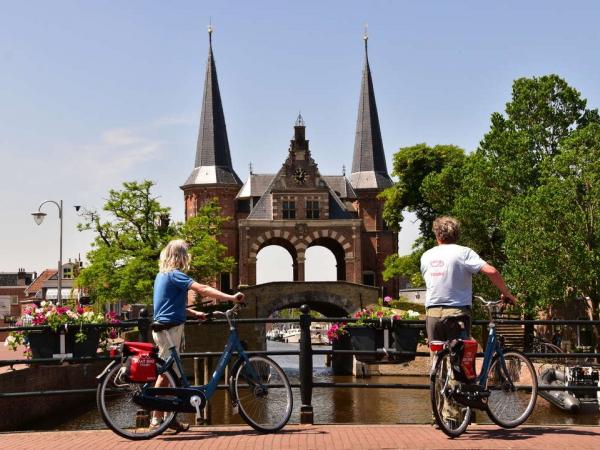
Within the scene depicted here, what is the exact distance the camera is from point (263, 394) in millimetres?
7402

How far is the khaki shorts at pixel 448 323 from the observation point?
23.1 ft

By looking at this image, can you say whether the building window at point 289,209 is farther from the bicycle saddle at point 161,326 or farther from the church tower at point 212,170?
the bicycle saddle at point 161,326

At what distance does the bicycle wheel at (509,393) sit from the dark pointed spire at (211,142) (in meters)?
53.7

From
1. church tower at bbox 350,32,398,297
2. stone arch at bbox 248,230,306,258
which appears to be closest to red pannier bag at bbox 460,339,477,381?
stone arch at bbox 248,230,306,258

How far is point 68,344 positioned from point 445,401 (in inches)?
165

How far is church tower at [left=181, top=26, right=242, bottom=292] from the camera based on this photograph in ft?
199

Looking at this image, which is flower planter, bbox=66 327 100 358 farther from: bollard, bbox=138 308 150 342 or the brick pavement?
the brick pavement

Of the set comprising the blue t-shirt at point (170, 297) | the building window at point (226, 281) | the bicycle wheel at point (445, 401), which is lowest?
the bicycle wheel at point (445, 401)

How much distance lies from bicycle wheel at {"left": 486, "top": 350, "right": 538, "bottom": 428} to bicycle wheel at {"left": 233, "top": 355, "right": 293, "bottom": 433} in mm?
1709

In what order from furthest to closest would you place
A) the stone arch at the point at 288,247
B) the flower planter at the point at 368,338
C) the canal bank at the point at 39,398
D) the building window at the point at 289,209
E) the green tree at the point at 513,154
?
1. the building window at the point at 289,209
2. the stone arch at the point at 288,247
3. the green tree at the point at 513,154
4. the canal bank at the point at 39,398
5. the flower planter at the point at 368,338

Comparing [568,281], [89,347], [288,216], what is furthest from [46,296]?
A: [89,347]

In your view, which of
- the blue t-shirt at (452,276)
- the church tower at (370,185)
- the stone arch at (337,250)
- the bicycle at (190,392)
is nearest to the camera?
the bicycle at (190,392)

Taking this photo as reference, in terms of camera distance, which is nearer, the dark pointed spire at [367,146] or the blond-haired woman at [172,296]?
the blond-haired woman at [172,296]

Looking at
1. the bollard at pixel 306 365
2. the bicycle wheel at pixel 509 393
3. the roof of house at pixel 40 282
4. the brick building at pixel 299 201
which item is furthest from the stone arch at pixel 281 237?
the bicycle wheel at pixel 509 393
